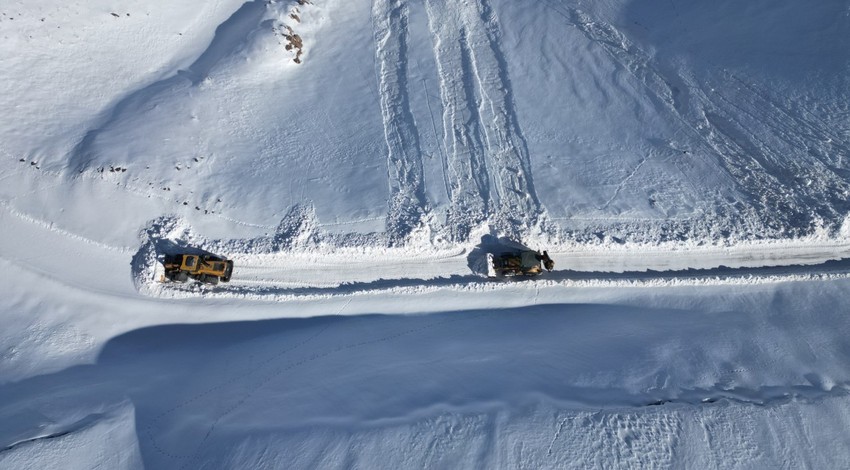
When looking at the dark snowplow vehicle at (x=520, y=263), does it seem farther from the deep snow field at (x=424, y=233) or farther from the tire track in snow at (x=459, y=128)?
the tire track in snow at (x=459, y=128)

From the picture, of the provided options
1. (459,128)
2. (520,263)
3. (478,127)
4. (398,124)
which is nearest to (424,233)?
(520,263)

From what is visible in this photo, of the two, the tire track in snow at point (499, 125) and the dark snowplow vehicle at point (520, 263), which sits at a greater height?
the tire track in snow at point (499, 125)

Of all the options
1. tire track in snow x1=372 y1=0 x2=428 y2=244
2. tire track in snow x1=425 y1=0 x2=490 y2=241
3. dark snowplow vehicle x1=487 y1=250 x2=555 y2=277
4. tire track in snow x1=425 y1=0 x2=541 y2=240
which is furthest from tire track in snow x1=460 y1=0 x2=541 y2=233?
tire track in snow x1=372 y1=0 x2=428 y2=244

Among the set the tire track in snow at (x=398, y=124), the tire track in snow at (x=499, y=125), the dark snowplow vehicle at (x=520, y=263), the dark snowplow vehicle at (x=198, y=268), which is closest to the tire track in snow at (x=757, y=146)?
the tire track in snow at (x=499, y=125)

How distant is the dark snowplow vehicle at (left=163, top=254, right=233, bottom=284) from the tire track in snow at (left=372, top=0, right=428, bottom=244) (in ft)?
17.6

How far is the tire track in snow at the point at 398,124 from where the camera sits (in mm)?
14789

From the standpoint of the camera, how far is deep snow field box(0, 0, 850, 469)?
497 inches

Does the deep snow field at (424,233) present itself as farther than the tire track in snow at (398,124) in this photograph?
No

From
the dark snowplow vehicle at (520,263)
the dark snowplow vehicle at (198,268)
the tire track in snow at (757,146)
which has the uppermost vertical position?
the tire track in snow at (757,146)

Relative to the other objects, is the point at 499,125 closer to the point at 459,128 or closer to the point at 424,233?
the point at 459,128

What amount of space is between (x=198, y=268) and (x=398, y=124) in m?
8.26

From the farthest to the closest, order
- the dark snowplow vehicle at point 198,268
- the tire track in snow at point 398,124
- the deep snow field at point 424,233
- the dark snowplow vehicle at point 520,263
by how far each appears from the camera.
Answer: the tire track in snow at point 398,124 < the dark snowplow vehicle at point 520,263 < the dark snowplow vehicle at point 198,268 < the deep snow field at point 424,233

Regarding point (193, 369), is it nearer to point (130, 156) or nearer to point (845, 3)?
point (130, 156)

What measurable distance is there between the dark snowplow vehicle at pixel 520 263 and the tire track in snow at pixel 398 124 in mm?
2885
